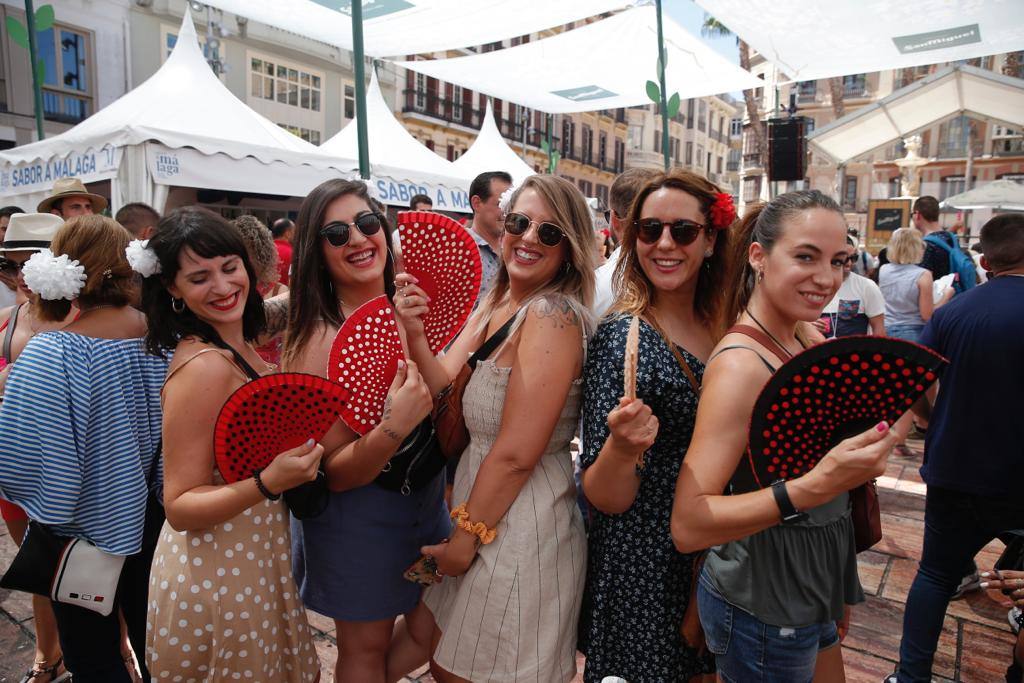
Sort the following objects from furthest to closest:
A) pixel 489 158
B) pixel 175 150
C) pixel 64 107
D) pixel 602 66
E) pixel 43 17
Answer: pixel 64 107
pixel 489 158
pixel 602 66
pixel 43 17
pixel 175 150

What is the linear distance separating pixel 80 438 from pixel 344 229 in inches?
36.7

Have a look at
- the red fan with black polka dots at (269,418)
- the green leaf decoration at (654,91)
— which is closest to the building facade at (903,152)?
the green leaf decoration at (654,91)

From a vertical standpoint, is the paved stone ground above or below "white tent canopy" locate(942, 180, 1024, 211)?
below

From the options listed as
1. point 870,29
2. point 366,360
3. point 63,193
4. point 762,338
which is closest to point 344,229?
point 366,360

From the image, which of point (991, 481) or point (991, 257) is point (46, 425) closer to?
point (991, 481)

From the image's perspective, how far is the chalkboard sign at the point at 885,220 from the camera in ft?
42.2

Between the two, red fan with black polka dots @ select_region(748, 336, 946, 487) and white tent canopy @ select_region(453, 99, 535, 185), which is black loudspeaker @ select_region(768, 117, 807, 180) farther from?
red fan with black polka dots @ select_region(748, 336, 946, 487)

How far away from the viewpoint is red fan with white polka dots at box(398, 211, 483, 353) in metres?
1.60

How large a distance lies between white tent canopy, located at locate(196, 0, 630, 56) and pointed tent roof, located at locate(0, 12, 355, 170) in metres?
1.06

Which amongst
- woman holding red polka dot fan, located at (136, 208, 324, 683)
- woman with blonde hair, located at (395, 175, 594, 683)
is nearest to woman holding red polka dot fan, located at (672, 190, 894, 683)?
woman with blonde hair, located at (395, 175, 594, 683)

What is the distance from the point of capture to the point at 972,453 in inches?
88.0

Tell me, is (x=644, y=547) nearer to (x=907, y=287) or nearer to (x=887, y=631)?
(x=887, y=631)

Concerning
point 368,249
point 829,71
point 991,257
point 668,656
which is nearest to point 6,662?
point 368,249

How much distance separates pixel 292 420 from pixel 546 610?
2.44ft
